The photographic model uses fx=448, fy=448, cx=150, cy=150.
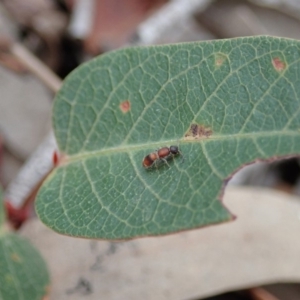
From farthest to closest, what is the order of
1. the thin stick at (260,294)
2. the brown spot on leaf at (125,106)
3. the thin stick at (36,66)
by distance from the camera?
the thin stick at (36,66)
the thin stick at (260,294)
the brown spot on leaf at (125,106)

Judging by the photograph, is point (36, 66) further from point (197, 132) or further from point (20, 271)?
point (197, 132)

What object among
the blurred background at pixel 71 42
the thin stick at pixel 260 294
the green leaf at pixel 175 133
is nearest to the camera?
the green leaf at pixel 175 133

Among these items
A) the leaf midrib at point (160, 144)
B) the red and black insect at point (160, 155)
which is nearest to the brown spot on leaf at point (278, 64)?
the leaf midrib at point (160, 144)

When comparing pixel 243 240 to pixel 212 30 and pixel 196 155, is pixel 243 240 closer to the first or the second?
pixel 196 155

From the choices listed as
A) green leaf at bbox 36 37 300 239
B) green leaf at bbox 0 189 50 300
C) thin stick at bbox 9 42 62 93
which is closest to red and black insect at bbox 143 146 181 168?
green leaf at bbox 36 37 300 239

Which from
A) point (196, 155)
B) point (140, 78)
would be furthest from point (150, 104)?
point (196, 155)

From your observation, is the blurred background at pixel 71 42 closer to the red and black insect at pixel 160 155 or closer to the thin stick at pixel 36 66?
the thin stick at pixel 36 66

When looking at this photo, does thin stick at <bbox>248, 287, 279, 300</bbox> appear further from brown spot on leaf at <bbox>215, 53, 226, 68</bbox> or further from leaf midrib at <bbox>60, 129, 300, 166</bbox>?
brown spot on leaf at <bbox>215, 53, 226, 68</bbox>
